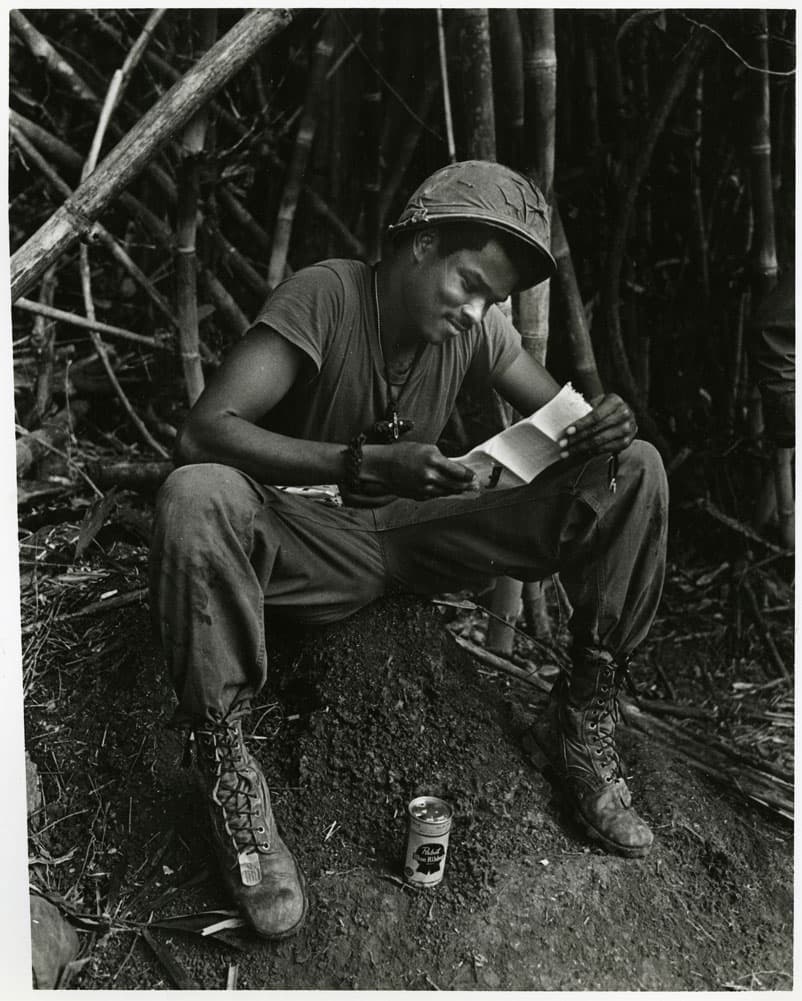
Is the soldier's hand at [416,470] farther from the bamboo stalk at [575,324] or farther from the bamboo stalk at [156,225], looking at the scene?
the bamboo stalk at [156,225]

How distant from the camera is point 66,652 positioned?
9.21 feet

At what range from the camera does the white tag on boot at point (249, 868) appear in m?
2.21

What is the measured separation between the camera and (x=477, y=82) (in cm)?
289

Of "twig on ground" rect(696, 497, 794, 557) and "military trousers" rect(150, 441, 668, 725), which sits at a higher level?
"military trousers" rect(150, 441, 668, 725)

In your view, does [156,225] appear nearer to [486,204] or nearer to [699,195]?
[486,204]

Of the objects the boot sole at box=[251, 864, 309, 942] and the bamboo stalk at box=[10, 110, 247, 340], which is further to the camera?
the bamboo stalk at box=[10, 110, 247, 340]

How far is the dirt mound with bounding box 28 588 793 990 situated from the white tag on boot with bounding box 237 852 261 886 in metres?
0.12

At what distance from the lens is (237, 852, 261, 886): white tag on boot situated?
2.21 metres

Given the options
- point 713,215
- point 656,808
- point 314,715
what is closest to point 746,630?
point 656,808

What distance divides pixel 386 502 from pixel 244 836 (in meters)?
0.91

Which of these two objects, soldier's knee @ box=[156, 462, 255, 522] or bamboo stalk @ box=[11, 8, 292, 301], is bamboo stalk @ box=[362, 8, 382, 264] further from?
soldier's knee @ box=[156, 462, 255, 522]

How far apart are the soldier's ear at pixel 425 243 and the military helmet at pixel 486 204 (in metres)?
0.03

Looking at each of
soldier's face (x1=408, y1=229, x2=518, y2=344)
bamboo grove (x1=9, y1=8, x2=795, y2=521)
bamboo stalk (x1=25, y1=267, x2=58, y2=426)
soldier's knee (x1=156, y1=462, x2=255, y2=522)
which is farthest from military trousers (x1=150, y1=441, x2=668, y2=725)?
bamboo stalk (x1=25, y1=267, x2=58, y2=426)

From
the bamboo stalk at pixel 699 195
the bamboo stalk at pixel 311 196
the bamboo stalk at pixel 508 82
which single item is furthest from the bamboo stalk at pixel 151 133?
the bamboo stalk at pixel 699 195
